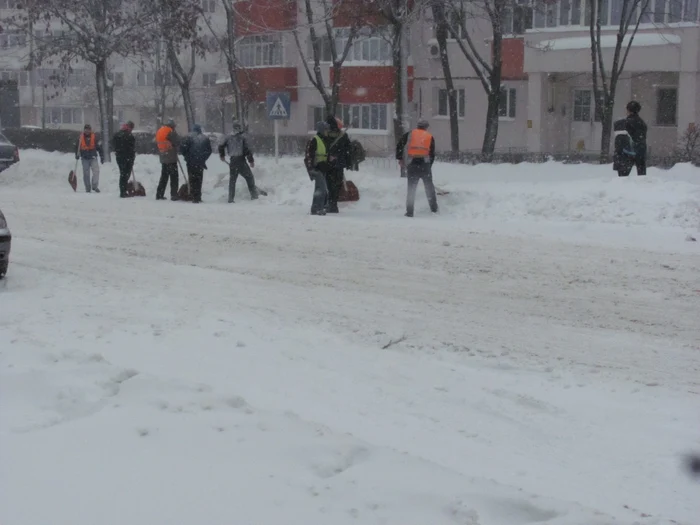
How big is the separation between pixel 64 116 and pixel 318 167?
64328 millimetres

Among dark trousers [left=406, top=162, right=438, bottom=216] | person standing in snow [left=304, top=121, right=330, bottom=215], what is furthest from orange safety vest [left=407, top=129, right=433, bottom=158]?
person standing in snow [left=304, top=121, right=330, bottom=215]

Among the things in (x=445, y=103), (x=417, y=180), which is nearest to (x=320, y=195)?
(x=417, y=180)

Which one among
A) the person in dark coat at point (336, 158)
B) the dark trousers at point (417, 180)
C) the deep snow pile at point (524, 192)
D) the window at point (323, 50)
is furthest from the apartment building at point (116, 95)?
the dark trousers at point (417, 180)

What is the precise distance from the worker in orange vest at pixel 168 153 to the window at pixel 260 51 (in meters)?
26.8

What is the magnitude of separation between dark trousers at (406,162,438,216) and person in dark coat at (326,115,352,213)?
112 cm

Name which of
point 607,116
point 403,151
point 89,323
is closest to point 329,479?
point 89,323

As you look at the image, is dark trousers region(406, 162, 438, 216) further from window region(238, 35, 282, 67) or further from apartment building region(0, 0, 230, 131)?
apartment building region(0, 0, 230, 131)

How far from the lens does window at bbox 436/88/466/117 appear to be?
133 feet

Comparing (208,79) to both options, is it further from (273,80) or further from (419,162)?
(419,162)

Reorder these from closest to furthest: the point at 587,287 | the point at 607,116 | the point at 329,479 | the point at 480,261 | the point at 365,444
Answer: the point at 329,479
the point at 365,444
the point at 587,287
the point at 480,261
the point at 607,116

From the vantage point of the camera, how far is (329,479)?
492 cm

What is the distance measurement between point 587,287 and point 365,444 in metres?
4.96

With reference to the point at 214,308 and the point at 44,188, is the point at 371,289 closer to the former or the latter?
the point at 214,308

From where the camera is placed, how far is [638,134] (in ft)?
52.8
